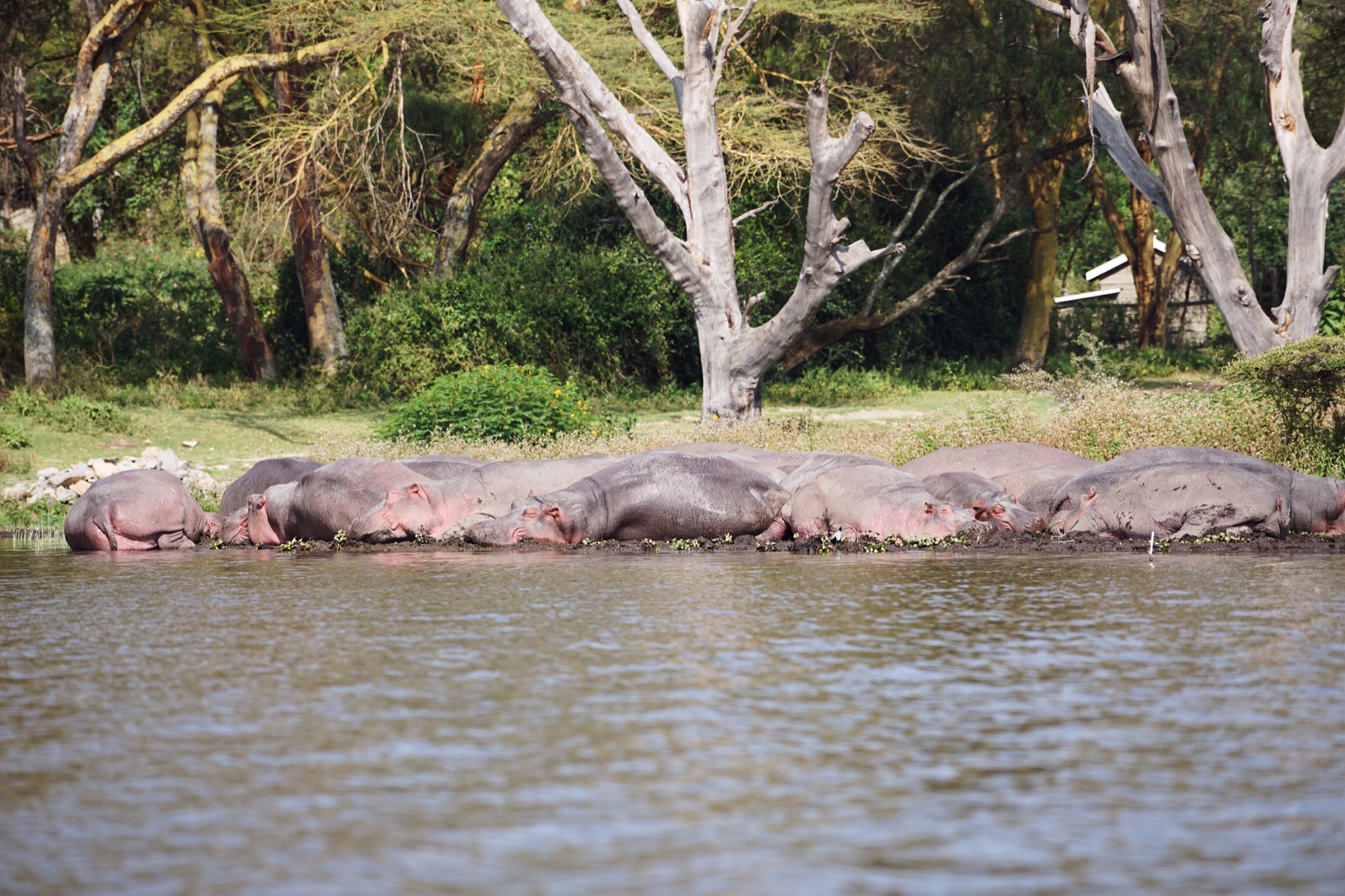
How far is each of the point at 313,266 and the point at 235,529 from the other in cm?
1488

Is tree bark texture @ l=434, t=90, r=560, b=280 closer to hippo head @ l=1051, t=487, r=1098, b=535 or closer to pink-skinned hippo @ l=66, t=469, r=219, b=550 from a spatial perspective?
pink-skinned hippo @ l=66, t=469, r=219, b=550

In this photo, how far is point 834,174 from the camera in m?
16.9

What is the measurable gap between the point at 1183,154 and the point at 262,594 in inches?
560

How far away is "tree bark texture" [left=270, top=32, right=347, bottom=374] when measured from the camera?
24.4m

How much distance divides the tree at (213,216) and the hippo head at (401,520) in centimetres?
1476

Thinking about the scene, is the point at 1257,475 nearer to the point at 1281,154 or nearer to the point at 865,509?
the point at 865,509

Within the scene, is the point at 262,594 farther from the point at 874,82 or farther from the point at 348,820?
the point at 874,82

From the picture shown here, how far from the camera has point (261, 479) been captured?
12.1m

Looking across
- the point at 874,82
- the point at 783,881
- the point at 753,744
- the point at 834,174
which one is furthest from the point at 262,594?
the point at 874,82

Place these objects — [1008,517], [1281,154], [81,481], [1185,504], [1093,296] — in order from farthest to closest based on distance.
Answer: [1093,296] < [1281,154] < [81,481] < [1008,517] < [1185,504]

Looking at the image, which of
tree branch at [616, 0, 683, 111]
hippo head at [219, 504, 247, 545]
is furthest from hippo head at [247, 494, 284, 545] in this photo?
tree branch at [616, 0, 683, 111]

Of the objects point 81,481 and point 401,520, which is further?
point 81,481

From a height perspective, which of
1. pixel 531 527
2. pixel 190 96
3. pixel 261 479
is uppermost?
pixel 190 96

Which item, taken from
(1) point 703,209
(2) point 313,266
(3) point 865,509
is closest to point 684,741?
(3) point 865,509
